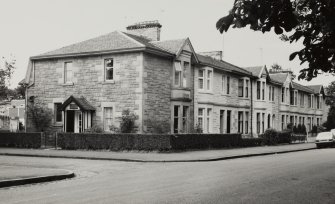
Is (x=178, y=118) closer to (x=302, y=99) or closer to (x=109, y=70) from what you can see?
(x=109, y=70)

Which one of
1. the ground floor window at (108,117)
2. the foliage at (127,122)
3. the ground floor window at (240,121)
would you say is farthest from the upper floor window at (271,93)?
the foliage at (127,122)

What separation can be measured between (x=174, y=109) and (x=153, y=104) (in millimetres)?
2861

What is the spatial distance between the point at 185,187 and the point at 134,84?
1848 centimetres

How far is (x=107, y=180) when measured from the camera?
45.3 feet

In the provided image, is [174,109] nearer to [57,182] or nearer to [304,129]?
[57,182]

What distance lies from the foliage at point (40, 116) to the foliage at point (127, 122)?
715 cm

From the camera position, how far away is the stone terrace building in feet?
99.5

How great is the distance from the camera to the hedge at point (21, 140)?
29.5m

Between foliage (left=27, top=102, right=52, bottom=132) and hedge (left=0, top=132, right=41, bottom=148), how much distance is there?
3.11 metres

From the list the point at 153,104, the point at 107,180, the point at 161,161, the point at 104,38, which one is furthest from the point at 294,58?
the point at 104,38

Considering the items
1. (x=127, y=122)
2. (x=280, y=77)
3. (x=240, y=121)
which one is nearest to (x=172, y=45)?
(x=127, y=122)

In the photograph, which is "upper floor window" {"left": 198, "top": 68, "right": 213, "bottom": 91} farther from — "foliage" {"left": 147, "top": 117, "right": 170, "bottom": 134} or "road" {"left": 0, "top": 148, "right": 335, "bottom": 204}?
"road" {"left": 0, "top": 148, "right": 335, "bottom": 204}

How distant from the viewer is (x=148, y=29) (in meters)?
37.0

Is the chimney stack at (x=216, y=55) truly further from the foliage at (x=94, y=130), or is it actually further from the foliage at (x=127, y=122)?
the foliage at (x=94, y=130)
